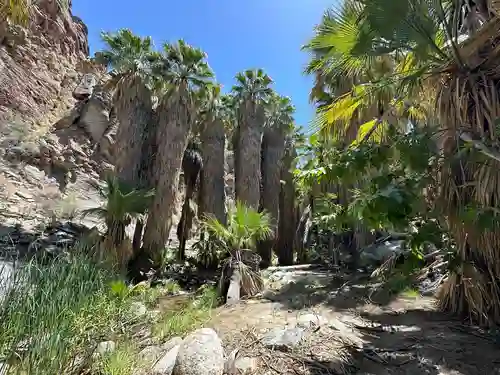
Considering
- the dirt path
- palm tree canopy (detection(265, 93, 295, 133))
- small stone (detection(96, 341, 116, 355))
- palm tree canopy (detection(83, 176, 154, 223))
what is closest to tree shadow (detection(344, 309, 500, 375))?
the dirt path

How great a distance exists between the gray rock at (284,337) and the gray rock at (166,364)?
1033 mm

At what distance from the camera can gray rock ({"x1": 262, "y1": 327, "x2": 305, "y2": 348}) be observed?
3.84 meters

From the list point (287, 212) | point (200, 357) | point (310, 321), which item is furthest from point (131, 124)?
point (200, 357)

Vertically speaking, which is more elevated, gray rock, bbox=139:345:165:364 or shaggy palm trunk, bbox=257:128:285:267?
shaggy palm trunk, bbox=257:128:285:267

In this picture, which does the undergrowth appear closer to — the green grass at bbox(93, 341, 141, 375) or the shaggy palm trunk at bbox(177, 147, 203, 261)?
the green grass at bbox(93, 341, 141, 375)

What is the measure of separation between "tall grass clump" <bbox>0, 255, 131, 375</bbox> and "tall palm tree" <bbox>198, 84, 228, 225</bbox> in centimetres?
1110

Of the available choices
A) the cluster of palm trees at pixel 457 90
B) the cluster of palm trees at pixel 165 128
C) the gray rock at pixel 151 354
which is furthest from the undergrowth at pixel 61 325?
the cluster of palm trees at pixel 165 128

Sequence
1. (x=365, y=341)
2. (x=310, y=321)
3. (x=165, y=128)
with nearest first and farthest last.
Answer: (x=365, y=341), (x=310, y=321), (x=165, y=128)

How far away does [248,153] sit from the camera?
54.5ft

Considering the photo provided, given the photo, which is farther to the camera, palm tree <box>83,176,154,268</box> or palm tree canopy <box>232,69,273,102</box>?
palm tree canopy <box>232,69,273,102</box>

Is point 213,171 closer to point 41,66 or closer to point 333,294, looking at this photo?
point 333,294

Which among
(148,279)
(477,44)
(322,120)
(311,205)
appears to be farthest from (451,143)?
(311,205)

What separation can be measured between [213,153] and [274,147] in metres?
3.76

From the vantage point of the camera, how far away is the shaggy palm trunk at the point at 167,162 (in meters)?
12.8
